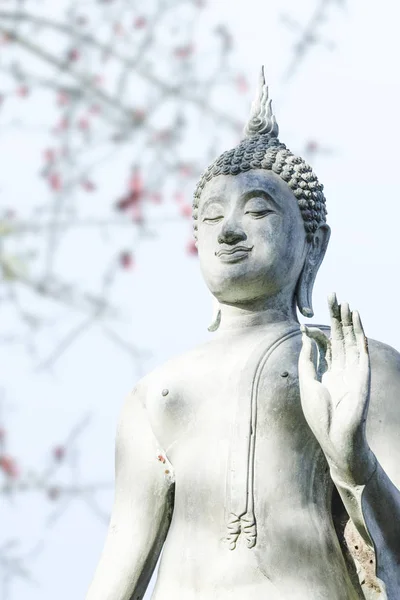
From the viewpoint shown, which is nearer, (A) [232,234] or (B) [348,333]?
(B) [348,333]

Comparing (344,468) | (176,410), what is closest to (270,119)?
(176,410)

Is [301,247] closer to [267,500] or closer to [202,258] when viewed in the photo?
[202,258]

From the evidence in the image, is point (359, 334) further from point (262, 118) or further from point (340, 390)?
point (262, 118)

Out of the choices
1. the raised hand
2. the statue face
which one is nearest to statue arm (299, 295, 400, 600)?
the raised hand

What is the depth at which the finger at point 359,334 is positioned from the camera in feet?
21.1

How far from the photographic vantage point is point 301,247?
721 cm

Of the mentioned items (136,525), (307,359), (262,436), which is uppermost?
(307,359)

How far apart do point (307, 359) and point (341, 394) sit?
0.23m

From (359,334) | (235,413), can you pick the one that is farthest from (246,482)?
(359,334)

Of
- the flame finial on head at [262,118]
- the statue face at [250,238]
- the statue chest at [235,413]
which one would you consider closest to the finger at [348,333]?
the statue chest at [235,413]

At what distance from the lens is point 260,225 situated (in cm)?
709

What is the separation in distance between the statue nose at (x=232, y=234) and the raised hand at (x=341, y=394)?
65 cm

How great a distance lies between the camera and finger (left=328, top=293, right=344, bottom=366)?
254 inches

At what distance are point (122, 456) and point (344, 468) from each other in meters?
1.19
